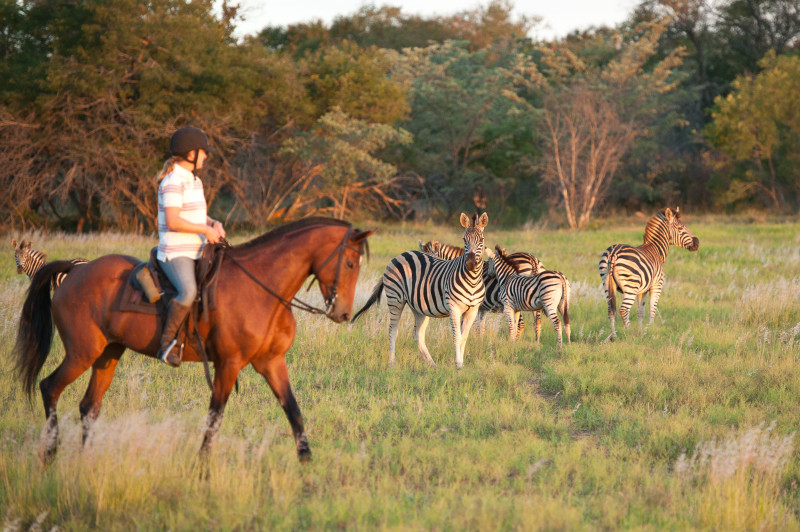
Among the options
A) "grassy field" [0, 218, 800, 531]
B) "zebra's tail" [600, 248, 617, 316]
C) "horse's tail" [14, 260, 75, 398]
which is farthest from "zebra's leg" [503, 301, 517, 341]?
"horse's tail" [14, 260, 75, 398]

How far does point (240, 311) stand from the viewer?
546cm

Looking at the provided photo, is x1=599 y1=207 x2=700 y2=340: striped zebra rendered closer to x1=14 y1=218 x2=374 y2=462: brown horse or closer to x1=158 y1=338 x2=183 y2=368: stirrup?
x1=14 y1=218 x2=374 y2=462: brown horse

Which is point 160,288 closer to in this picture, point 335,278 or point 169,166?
point 169,166

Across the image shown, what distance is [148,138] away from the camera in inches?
941

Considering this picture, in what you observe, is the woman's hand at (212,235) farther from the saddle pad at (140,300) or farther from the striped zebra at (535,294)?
the striped zebra at (535,294)

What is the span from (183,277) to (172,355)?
2.05ft

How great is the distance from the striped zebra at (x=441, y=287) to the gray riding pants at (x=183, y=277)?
12.6 ft

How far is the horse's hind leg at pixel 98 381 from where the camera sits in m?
5.93

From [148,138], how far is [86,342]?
19.8 meters

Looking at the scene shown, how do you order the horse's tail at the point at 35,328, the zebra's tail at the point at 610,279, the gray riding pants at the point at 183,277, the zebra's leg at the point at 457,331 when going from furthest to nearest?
the zebra's tail at the point at 610,279
the zebra's leg at the point at 457,331
the horse's tail at the point at 35,328
the gray riding pants at the point at 183,277

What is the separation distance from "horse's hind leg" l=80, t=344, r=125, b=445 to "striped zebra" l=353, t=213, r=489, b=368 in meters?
3.58

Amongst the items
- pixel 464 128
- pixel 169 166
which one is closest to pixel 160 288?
pixel 169 166

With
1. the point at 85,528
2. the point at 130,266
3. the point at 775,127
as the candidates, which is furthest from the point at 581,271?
the point at 775,127

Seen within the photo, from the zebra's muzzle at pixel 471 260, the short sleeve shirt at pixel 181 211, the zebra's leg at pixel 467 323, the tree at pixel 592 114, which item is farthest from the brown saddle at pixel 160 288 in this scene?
the tree at pixel 592 114
